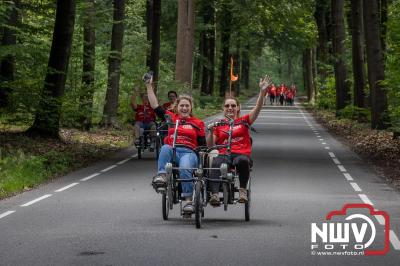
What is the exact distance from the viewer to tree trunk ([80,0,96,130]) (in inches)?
1177

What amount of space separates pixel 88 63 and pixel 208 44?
3828cm

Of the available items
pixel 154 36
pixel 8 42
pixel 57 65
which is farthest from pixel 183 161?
pixel 154 36

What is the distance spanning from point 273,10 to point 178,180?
42661mm

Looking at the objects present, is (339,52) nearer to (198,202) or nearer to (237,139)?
(237,139)

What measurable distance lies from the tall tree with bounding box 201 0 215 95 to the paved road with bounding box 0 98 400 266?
3613 cm

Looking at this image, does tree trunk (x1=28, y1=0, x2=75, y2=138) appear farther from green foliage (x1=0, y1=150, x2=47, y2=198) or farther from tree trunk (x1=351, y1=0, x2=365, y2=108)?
tree trunk (x1=351, y1=0, x2=365, y2=108)

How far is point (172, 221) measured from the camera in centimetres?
1280

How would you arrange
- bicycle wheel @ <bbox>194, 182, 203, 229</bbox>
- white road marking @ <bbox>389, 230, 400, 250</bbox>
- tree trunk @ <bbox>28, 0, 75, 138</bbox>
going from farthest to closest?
tree trunk @ <bbox>28, 0, 75, 138</bbox> → bicycle wheel @ <bbox>194, 182, 203, 229</bbox> → white road marking @ <bbox>389, 230, 400, 250</bbox>

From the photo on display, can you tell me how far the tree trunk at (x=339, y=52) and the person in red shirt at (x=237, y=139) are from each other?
3417 cm

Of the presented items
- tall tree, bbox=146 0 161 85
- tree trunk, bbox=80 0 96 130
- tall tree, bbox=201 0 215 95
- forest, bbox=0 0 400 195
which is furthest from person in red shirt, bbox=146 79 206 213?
tall tree, bbox=201 0 215 95

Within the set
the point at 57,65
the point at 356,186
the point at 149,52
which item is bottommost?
the point at 356,186

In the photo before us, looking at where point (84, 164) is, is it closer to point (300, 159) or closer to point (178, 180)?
point (300, 159)

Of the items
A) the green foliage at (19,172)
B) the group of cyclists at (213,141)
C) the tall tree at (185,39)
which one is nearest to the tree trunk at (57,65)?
the green foliage at (19,172)

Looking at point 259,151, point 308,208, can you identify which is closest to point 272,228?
point 308,208
